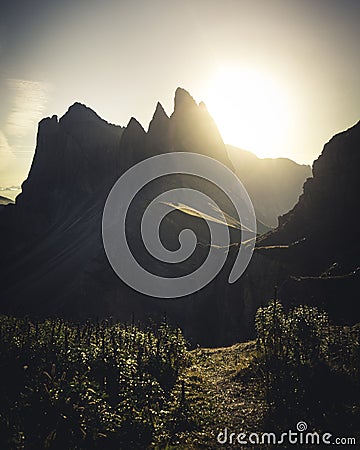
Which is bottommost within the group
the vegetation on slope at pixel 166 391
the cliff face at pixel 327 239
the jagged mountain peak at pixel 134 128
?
the vegetation on slope at pixel 166 391

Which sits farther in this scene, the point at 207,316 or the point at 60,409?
the point at 207,316

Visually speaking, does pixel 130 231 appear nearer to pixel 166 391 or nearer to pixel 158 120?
pixel 166 391

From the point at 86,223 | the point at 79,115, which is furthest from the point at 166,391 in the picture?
the point at 79,115

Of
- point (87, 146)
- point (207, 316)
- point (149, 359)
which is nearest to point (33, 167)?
point (87, 146)

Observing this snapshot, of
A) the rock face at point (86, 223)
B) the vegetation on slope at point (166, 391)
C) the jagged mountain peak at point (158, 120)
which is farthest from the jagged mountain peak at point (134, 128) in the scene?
the vegetation on slope at point (166, 391)

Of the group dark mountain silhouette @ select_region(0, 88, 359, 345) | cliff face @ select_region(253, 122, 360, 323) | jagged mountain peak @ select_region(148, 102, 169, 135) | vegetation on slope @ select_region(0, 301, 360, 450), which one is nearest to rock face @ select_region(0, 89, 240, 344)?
dark mountain silhouette @ select_region(0, 88, 359, 345)

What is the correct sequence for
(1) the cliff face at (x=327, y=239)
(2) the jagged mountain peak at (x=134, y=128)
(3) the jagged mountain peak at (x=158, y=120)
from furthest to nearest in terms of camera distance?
(2) the jagged mountain peak at (x=134, y=128), (3) the jagged mountain peak at (x=158, y=120), (1) the cliff face at (x=327, y=239)

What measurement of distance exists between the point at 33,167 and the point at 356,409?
16321 cm

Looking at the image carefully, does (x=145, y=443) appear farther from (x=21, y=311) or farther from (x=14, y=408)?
(x=21, y=311)

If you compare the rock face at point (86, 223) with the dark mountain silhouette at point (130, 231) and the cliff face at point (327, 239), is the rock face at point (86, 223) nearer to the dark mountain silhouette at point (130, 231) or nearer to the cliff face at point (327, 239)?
the dark mountain silhouette at point (130, 231)

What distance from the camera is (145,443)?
1116cm

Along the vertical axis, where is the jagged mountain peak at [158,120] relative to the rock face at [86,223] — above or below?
above

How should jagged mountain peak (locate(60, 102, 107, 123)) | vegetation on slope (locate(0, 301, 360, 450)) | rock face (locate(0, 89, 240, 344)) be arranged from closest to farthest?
1. vegetation on slope (locate(0, 301, 360, 450))
2. rock face (locate(0, 89, 240, 344))
3. jagged mountain peak (locate(60, 102, 107, 123))

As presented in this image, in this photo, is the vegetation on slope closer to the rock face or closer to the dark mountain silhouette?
the dark mountain silhouette
